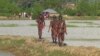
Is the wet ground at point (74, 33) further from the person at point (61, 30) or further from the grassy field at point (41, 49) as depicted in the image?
the grassy field at point (41, 49)

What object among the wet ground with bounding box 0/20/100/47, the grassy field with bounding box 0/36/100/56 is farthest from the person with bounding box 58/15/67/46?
the wet ground with bounding box 0/20/100/47

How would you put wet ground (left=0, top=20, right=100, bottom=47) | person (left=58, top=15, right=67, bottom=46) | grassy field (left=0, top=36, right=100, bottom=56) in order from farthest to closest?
wet ground (left=0, top=20, right=100, bottom=47)
person (left=58, top=15, right=67, bottom=46)
grassy field (left=0, top=36, right=100, bottom=56)

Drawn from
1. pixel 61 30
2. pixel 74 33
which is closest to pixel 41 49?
pixel 61 30

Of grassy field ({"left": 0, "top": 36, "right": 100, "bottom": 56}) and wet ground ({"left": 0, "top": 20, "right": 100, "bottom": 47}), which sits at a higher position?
grassy field ({"left": 0, "top": 36, "right": 100, "bottom": 56})

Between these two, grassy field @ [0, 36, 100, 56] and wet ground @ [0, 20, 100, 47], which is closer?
grassy field @ [0, 36, 100, 56]

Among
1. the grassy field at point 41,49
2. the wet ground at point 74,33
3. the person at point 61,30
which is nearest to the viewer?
the grassy field at point 41,49

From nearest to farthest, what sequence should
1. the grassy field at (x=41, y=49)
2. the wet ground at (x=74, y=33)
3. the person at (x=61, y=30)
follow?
the grassy field at (x=41, y=49) → the person at (x=61, y=30) → the wet ground at (x=74, y=33)

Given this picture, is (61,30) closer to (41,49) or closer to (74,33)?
(41,49)

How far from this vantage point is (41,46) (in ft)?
58.9

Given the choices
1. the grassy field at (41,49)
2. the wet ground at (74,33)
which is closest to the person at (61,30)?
the grassy field at (41,49)

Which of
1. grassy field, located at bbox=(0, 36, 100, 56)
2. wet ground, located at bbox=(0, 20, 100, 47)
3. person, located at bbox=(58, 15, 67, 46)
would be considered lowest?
wet ground, located at bbox=(0, 20, 100, 47)

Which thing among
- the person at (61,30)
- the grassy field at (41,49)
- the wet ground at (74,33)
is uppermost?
the person at (61,30)

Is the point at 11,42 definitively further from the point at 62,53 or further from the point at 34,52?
the point at 62,53

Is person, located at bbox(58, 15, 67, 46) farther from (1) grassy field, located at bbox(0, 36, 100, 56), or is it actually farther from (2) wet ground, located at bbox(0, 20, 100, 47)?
(2) wet ground, located at bbox(0, 20, 100, 47)
